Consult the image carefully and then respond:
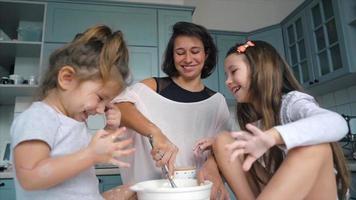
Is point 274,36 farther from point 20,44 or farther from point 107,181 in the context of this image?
point 20,44

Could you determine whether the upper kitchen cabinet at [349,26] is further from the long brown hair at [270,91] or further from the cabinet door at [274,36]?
the long brown hair at [270,91]

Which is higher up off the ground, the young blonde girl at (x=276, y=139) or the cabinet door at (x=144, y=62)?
the cabinet door at (x=144, y=62)

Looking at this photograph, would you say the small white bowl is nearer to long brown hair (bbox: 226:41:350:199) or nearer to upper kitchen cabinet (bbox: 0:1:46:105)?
long brown hair (bbox: 226:41:350:199)

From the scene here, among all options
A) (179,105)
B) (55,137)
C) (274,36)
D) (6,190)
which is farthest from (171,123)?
(274,36)

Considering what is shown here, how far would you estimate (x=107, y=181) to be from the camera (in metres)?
1.66

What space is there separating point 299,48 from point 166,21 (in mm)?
1083

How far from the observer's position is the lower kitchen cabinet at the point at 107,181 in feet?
5.41

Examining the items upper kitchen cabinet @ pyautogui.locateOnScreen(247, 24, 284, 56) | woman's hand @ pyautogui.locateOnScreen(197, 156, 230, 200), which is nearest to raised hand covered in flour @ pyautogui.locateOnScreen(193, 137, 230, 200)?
woman's hand @ pyautogui.locateOnScreen(197, 156, 230, 200)

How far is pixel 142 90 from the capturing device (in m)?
1.06

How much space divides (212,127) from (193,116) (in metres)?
0.09

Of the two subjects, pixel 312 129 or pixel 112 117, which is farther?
pixel 112 117

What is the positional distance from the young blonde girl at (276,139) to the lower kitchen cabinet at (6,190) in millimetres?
1281

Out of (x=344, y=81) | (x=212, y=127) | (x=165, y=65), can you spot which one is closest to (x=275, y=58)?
(x=212, y=127)

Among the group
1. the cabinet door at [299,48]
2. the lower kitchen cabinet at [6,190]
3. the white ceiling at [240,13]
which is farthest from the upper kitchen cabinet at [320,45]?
the lower kitchen cabinet at [6,190]
